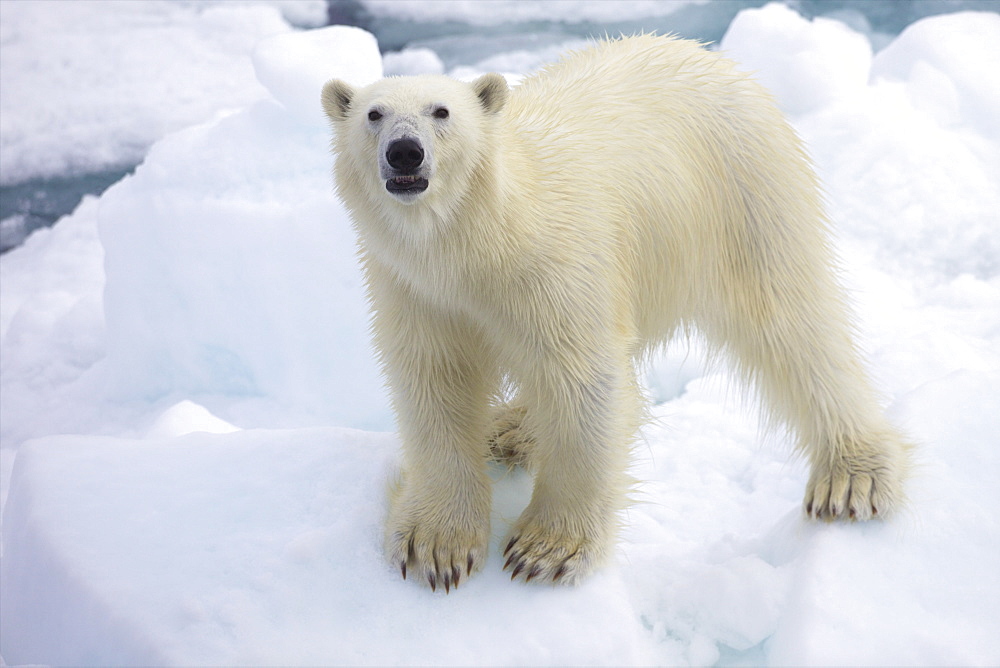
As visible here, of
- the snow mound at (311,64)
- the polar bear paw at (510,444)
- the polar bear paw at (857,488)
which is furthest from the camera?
the snow mound at (311,64)

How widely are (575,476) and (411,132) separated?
930mm

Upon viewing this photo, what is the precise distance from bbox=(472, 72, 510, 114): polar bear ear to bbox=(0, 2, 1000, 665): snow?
1.12m

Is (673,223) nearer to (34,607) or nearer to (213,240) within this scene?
(34,607)

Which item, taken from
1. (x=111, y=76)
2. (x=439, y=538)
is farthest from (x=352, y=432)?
(x=111, y=76)

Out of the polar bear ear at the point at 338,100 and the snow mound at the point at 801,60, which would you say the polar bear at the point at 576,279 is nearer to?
the polar bear ear at the point at 338,100

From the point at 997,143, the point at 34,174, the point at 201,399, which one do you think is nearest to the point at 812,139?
the point at 997,143

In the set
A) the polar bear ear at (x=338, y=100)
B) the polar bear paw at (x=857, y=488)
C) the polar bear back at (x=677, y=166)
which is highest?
the polar bear ear at (x=338, y=100)

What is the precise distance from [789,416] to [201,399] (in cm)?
314

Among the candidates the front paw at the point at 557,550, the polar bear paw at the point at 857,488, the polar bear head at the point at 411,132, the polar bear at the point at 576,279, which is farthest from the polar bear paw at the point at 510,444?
the polar bear head at the point at 411,132

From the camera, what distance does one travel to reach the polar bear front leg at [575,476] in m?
2.21

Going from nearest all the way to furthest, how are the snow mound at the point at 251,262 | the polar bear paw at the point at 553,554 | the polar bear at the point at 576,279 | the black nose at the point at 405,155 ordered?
the black nose at the point at 405,155 → the polar bear at the point at 576,279 → the polar bear paw at the point at 553,554 → the snow mound at the point at 251,262

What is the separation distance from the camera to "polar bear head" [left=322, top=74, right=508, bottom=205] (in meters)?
1.88

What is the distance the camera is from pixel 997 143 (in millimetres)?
5180

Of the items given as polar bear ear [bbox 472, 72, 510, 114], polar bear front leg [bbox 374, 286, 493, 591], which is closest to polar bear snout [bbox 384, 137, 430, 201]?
polar bear ear [bbox 472, 72, 510, 114]
